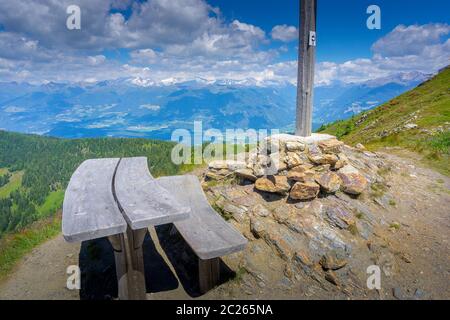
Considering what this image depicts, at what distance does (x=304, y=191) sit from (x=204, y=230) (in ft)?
8.40

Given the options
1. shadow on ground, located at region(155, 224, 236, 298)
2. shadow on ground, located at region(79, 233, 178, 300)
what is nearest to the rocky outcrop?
shadow on ground, located at region(155, 224, 236, 298)

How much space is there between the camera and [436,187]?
27.6 feet

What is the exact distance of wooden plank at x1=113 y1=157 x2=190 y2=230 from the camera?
13.1ft

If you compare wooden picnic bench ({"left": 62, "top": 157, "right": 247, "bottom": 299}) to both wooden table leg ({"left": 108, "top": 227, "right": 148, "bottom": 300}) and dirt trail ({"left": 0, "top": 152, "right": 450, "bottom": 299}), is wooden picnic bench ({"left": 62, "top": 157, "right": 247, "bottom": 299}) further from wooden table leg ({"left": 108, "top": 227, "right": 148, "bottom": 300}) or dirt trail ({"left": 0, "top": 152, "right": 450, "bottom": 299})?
dirt trail ({"left": 0, "top": 152, "right": 450, "bottom": 299})

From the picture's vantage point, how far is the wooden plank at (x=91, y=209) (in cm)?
375

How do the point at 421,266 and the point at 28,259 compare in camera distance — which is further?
the point at 28,259

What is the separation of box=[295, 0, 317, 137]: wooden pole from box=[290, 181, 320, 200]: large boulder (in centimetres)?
184

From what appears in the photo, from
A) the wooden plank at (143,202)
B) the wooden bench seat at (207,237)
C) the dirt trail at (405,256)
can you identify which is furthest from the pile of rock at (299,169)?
the wooden plank at (143,202)

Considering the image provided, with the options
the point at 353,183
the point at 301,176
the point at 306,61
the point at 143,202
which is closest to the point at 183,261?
the point at 143,202

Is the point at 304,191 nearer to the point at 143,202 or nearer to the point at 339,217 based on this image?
the point at 339,217

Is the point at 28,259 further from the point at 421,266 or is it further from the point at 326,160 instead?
the point at 421,266
